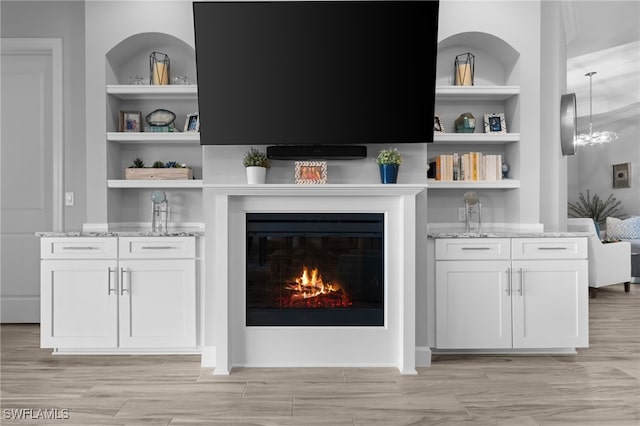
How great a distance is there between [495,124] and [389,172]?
1.31m

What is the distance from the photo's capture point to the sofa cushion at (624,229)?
7945 mm

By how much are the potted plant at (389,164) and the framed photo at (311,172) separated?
36cm

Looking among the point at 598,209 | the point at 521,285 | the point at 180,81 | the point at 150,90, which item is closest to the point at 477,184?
the point at 521,285

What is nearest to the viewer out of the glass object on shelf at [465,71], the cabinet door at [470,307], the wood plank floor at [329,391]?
the wood plank floor at [329,391]

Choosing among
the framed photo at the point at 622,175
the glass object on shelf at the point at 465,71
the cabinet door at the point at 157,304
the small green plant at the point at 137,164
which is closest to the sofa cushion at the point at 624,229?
the framed photo at the point at 622,175

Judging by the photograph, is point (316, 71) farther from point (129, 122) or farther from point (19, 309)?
point (19, 309)

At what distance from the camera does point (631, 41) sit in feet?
21.9

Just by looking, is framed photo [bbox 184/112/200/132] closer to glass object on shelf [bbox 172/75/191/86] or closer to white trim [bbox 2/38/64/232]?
glass object on shelf [bbox 172/75/191/86]

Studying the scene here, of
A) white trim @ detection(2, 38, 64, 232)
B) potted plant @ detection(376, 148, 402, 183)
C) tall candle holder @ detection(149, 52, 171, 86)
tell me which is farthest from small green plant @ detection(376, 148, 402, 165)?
white trim @ detection(2, 38, 64, 232)

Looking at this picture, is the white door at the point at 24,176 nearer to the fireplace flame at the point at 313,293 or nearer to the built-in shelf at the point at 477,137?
the fireplace flame at the point at 313,293

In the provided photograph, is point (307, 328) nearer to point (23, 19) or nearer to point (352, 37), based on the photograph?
point (352, 37)

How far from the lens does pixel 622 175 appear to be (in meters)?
9.33

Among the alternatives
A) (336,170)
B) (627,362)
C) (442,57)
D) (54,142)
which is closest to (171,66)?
(54,142)

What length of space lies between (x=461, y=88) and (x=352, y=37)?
1.10 m
